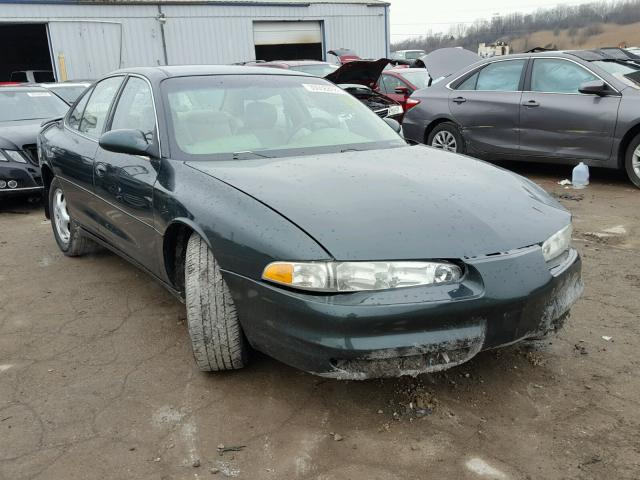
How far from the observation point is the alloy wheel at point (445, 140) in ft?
26.0

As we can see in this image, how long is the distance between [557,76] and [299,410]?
580cm

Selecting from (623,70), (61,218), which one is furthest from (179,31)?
(61,218)

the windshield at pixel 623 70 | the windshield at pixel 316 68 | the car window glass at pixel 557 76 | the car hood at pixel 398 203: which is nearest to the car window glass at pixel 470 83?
the car window glass at pixel 557 76

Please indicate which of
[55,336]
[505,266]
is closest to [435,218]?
[505,266]

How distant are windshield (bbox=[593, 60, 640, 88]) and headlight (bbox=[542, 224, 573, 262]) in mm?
4535

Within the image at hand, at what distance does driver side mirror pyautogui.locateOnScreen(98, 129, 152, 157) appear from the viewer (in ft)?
10.3

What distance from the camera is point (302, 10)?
2183cm

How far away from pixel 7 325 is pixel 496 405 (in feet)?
9.41

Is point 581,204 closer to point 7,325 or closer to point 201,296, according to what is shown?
point 201,296

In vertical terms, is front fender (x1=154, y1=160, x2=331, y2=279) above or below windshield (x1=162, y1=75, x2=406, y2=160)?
below

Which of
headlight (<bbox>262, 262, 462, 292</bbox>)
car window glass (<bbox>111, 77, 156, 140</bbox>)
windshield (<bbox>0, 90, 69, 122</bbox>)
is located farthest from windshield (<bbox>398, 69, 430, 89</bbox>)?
headlight (<bbox>262, 262, 462, 292</bbox>)

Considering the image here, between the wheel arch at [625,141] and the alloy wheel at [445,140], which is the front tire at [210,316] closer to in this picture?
the wheel arch at [625,141]

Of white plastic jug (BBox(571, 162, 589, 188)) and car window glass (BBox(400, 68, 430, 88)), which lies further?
car window glass (BBox(400, 68, 430, 88))

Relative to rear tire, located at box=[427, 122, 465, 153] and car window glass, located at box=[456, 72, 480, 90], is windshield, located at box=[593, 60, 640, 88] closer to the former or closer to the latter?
car window glass, located at box=[456, 72, 480, 90]
